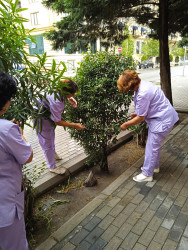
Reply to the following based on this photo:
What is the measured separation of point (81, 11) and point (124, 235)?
5145mm

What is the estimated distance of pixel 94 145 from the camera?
3469 mm

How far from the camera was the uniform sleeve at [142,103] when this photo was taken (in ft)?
9.14

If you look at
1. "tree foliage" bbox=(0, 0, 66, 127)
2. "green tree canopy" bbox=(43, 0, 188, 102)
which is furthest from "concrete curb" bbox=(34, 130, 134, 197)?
"green tree canopy" bbox=(43, 0, 188, 102)

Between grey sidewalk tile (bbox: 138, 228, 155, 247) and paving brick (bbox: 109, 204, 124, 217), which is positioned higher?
paving brick (bbox: 109, 204, 124, 217)

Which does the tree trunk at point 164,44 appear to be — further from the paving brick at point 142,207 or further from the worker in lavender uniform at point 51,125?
the paving brick at point 142,207

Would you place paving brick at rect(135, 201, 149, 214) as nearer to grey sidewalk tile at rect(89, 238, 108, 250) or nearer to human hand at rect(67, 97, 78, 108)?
grey sidewalk tile at rect(89, 238, 108, 250)

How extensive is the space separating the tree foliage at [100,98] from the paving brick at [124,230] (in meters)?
1.30

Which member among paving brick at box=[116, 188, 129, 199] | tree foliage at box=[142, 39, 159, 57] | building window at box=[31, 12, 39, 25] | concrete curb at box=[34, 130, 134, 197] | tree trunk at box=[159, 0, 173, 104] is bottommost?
paving brick at box=[116, 188, 129, 199]

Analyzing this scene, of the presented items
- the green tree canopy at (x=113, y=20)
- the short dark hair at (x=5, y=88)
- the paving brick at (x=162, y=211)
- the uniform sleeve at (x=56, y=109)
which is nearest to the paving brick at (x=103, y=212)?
the paving brick at (x=162, y=211)

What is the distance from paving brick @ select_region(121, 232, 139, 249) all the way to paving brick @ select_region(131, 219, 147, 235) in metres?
0.06

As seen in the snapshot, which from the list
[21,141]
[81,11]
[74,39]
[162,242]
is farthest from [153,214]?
[74,39]

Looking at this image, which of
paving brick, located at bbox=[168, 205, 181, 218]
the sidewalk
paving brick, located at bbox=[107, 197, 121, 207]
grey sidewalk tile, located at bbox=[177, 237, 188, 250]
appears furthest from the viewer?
paving brick, located at bbox=[107, 197, 121, 207]

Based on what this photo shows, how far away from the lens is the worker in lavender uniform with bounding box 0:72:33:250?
1413mm

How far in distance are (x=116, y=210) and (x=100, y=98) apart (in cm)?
170
